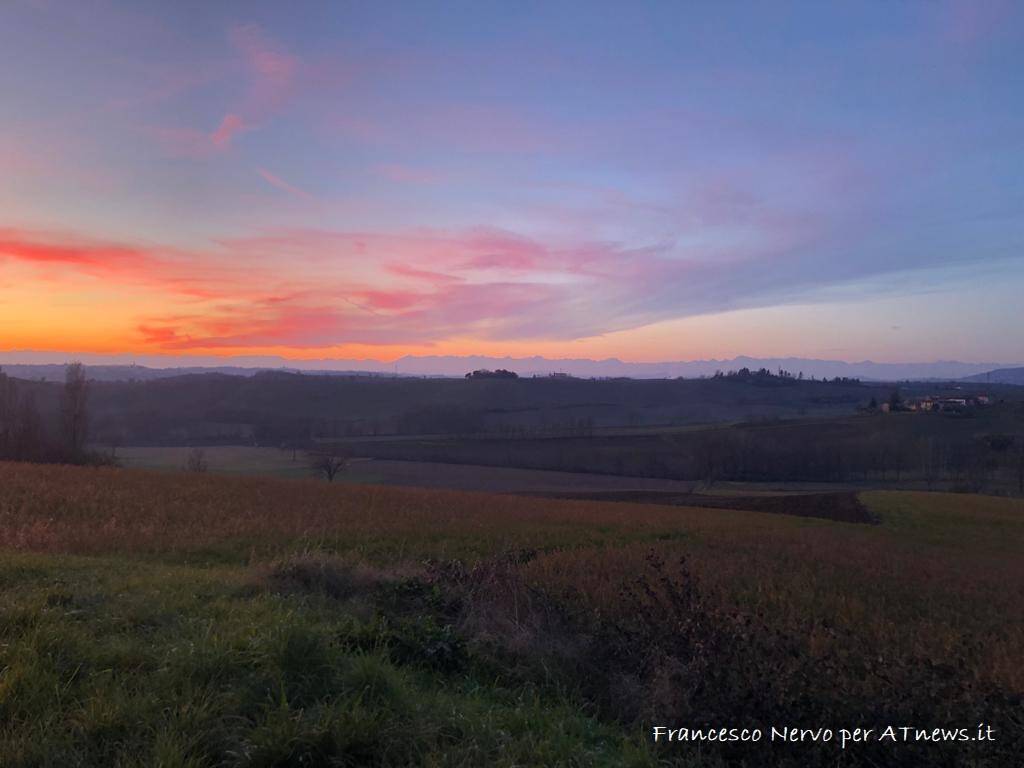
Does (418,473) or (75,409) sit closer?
(75,409)

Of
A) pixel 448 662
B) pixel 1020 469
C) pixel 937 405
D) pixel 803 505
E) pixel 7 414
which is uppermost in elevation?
pixel 7 414

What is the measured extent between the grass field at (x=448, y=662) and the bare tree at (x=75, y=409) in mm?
43314

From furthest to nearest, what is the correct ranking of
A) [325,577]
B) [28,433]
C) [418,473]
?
1. [418,473]
2. [28,433]
3. [325,577]

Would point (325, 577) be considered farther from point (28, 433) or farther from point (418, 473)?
point (28, 433)

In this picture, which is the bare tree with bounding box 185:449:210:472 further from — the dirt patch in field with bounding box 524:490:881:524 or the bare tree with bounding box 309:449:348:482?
the dirt patch in field with bounding box 524:490:881:524

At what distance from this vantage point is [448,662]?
555 cm

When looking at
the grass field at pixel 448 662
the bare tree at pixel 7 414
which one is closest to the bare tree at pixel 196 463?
the bare tree at pixel 7 414

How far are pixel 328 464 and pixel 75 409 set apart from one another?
61.5 ft

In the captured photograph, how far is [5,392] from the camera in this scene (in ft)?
164

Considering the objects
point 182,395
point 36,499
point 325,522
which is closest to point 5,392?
point 36,499

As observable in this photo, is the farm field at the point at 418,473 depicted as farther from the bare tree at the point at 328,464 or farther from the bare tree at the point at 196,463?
the bare tree at the point at 196,463

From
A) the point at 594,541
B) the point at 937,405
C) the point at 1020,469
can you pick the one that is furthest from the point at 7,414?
the point at 937,405

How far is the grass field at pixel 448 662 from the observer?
3814 millimetres

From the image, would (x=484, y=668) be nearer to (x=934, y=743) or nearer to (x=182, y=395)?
(x=934, y=743)
